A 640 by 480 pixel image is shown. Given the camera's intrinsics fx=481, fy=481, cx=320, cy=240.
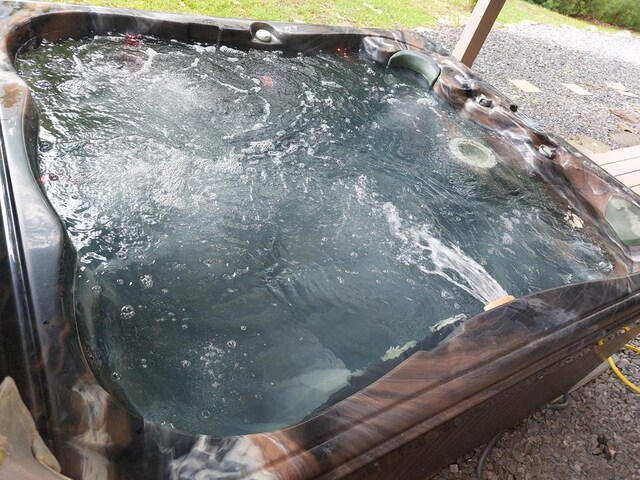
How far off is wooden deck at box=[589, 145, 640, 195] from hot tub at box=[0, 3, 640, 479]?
881 mm

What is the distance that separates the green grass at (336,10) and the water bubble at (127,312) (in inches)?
115

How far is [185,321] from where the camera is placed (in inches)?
60.3

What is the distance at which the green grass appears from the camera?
3.96 meters

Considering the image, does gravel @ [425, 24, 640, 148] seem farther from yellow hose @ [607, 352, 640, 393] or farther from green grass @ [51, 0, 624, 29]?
yellow hose @ [607, 352, 640, 393]

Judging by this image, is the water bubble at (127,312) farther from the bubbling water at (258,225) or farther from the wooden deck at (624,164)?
the wooden deck at (624,164)

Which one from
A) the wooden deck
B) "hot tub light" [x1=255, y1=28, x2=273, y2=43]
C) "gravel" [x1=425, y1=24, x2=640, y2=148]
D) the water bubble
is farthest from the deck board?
the water bubble

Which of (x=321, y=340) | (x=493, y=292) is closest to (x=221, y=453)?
(x=321, y=340)

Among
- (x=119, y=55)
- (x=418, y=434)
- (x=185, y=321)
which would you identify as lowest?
(x=185, y=321)

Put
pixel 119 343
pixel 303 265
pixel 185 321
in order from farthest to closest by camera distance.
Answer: pixel 303 265
pixel 185 321
pixel 119 343

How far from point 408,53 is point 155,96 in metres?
1.66

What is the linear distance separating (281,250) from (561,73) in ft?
16.2

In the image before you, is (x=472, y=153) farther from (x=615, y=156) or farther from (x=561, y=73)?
(x=561, y=73)

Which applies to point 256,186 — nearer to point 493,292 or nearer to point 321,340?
point 321,340

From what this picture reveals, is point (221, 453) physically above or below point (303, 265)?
above
